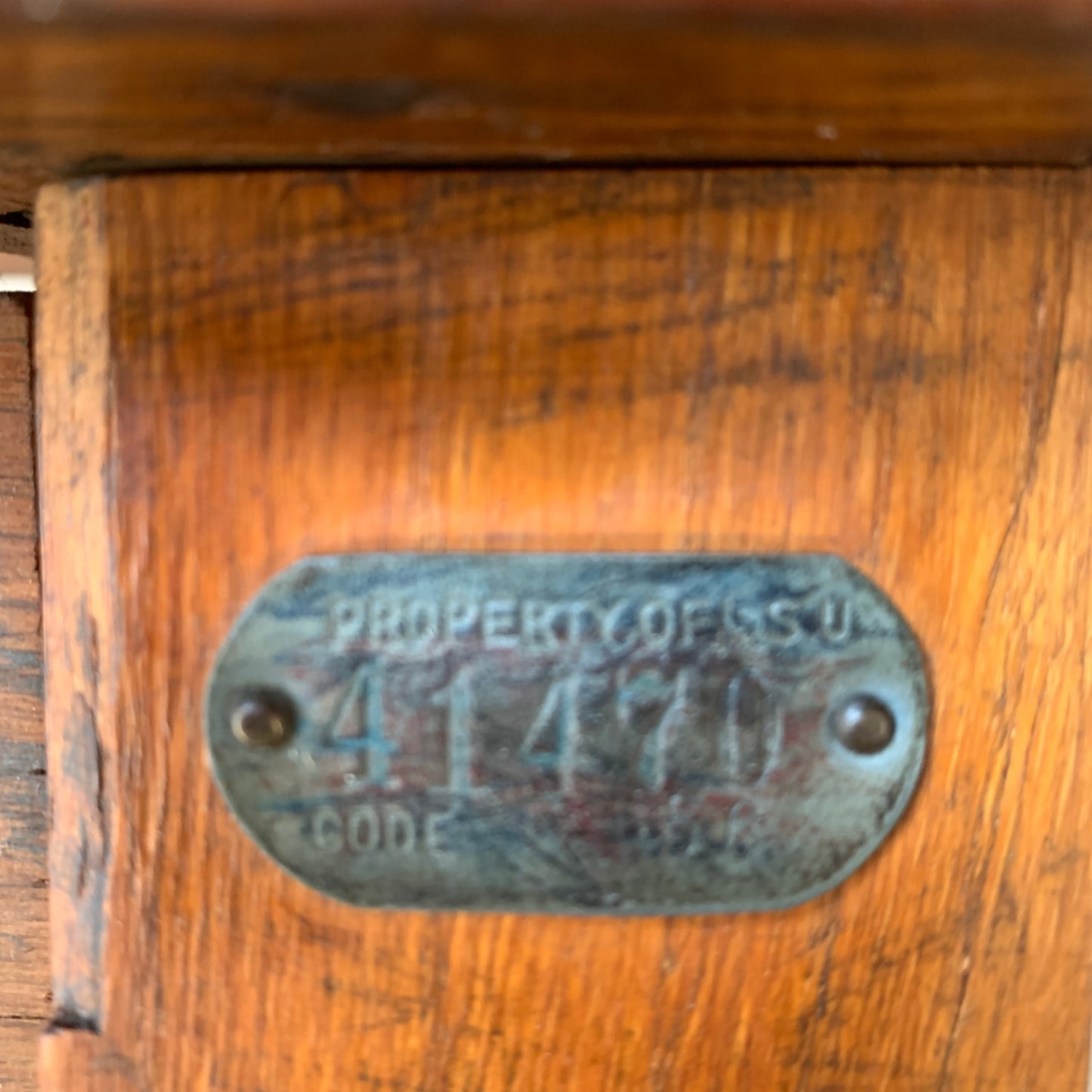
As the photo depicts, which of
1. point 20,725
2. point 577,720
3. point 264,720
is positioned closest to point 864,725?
point 577,720

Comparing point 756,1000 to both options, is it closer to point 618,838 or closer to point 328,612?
point 618,838

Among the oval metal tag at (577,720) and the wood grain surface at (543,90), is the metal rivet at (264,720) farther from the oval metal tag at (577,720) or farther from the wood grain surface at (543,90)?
the wood grain surface at (543,90)

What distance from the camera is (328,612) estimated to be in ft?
1.29

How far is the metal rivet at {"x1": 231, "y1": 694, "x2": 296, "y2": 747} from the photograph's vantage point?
39cm

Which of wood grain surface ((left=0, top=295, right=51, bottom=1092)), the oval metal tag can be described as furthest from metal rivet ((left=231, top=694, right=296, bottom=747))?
wood grain surface ((left=0, top=295, right=51, bottom=1092))

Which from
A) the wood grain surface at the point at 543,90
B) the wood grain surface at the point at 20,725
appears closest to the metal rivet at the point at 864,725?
the wood grain surface at the point at 543,90

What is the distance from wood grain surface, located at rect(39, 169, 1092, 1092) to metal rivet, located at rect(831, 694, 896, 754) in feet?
0.09

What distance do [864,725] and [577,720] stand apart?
124 millimetres

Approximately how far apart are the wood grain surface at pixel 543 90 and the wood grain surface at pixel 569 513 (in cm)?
3

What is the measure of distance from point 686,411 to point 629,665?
0.11 meters

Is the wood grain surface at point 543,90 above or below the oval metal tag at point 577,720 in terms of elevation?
above

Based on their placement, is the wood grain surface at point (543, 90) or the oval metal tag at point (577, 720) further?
the oval metal tag at point (577, 720)

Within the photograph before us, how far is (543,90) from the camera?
284 mm

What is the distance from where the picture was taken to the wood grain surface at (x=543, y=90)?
0.24m
